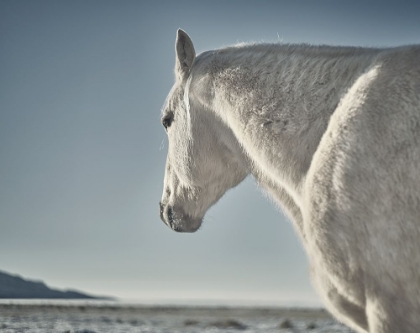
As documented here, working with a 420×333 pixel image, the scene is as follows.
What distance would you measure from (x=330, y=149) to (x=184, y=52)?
126 centimetres

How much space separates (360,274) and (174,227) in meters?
1.78

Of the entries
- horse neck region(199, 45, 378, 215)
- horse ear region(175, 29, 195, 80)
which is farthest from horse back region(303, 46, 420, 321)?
horse ear region(175, 29, 195, 80)

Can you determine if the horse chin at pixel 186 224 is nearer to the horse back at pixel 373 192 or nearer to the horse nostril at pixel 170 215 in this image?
the horse nostril at pixel 170 215

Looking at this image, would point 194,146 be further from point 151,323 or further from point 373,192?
point 151,323

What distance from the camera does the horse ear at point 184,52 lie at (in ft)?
10.2

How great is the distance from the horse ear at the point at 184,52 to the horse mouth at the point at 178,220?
91 cm

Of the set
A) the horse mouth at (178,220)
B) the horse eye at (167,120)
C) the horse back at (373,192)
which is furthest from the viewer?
the horse mouth at (178,220)

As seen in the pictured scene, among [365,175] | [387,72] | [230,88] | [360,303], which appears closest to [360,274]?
[360,303]

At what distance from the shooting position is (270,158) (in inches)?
101

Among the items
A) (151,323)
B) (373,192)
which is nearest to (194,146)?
(373,192)

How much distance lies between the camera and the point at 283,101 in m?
2.58

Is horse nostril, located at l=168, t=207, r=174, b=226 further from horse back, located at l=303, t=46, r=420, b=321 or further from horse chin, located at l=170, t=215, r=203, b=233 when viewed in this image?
horse back, located at l=303, t=46, r=420, b=321

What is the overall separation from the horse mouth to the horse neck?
32.5 inches

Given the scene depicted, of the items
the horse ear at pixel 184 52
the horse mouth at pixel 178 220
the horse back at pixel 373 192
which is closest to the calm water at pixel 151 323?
the horse mouth at pixel 178 220
